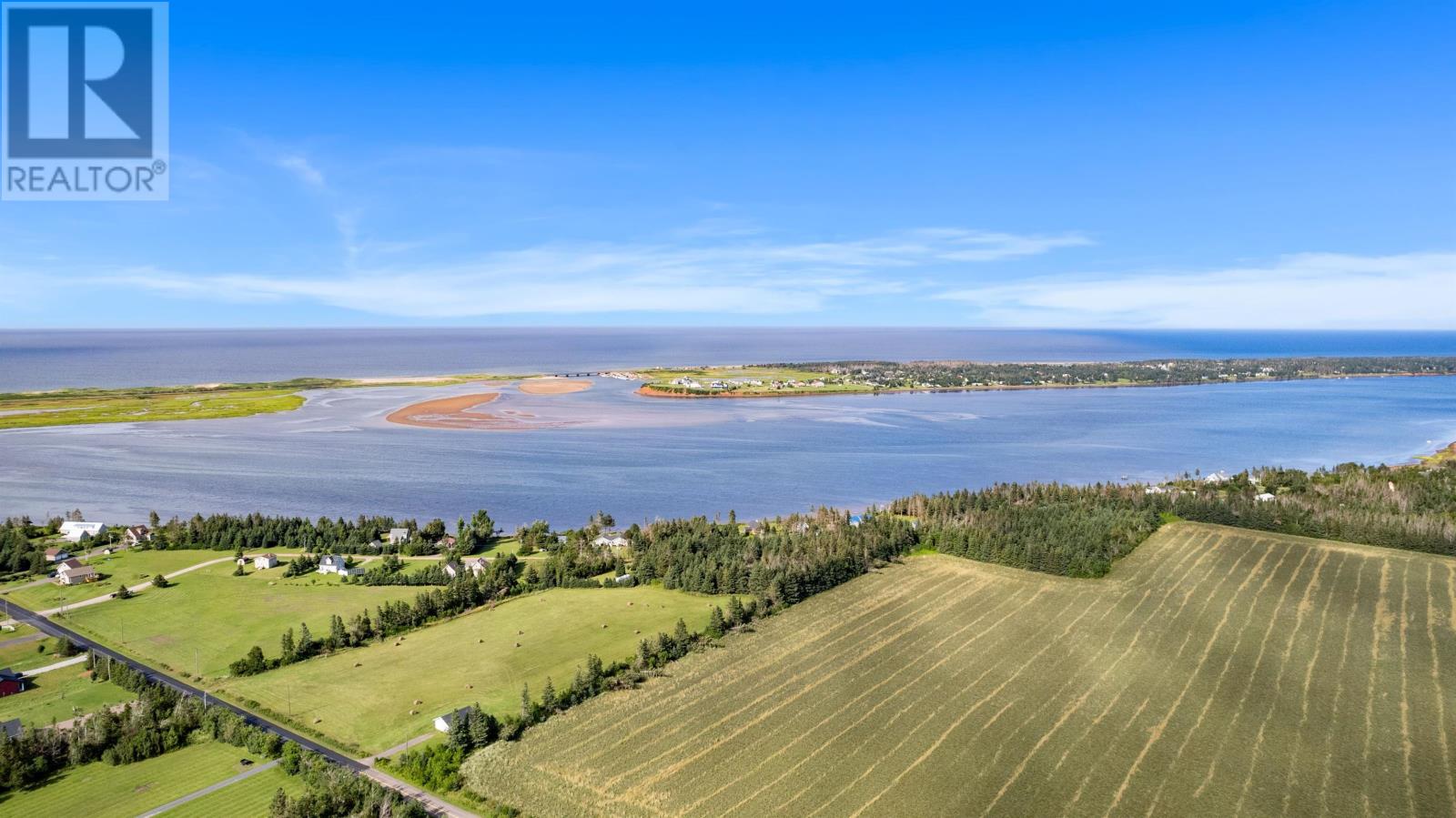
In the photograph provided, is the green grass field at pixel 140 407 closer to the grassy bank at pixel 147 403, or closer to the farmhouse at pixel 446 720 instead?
the grassy bank at pixel 147 403

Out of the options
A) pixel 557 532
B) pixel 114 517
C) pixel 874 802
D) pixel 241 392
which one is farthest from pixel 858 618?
pixel 241 392

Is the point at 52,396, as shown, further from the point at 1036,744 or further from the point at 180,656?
the point at 1036,744

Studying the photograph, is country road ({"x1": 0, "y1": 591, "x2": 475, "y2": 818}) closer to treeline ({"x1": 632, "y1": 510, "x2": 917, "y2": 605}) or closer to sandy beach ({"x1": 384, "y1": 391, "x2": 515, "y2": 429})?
treeline ({"x1": 632, "y1": 510, "x2": 917, "y2": 605})

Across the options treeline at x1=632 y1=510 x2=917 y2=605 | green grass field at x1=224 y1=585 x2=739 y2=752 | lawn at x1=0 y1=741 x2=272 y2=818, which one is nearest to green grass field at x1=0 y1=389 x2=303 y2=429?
treeline at x1=632 y1=510 x2=917 y2=605

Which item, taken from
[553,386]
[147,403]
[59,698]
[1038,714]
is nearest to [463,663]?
[59,698]

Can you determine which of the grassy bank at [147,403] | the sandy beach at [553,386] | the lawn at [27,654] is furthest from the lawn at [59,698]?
the sandy beach at [553,386]
